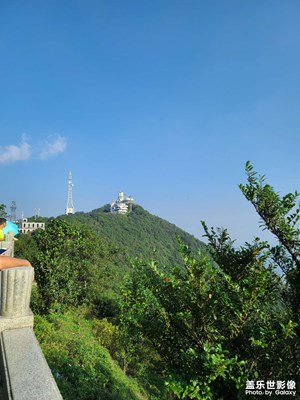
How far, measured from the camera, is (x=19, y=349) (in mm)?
3143

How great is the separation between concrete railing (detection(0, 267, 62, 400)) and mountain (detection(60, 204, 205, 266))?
52.5 m

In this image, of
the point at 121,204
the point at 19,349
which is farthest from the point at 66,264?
the point at 121,204

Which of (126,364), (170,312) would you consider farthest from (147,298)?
(126,364)

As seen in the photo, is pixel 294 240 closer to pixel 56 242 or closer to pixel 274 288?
pixel 274 288

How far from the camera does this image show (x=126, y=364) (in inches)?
529

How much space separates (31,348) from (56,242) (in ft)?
41.3

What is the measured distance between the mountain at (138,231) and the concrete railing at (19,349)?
172 feet

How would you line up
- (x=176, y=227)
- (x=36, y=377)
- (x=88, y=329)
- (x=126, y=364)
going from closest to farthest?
1. (x=36, y=377)
2. (x=126, y=364)
3. (x=88, y=329)
4. (x=176, y=227)

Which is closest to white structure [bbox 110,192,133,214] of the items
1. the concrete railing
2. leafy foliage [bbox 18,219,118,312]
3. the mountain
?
the mountain

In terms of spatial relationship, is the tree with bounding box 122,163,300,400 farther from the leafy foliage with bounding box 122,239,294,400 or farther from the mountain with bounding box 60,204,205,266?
the mountain with bounding box 60,204,205,266

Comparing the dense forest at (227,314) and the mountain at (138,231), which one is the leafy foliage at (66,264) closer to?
the dense forest at (227,314)

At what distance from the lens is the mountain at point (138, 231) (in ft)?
204

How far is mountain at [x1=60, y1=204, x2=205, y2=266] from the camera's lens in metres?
62.1

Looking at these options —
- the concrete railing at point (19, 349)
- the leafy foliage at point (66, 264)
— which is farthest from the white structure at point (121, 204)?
the concrete railing at point (19, 349)
